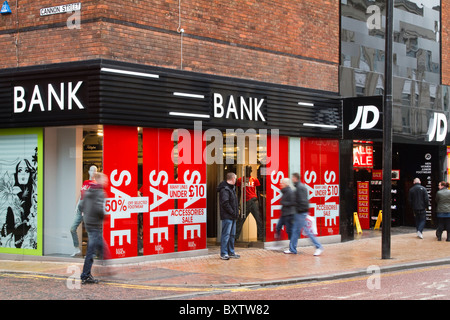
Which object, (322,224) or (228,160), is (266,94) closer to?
(228,160)

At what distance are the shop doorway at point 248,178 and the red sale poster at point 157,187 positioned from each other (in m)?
2.08

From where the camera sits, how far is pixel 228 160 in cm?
1684

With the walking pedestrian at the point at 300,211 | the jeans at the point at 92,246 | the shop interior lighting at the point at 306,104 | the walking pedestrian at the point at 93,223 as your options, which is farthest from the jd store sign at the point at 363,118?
the jeans at the point at 92,246

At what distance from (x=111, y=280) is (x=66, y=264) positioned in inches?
96.0

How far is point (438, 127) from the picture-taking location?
21.7m

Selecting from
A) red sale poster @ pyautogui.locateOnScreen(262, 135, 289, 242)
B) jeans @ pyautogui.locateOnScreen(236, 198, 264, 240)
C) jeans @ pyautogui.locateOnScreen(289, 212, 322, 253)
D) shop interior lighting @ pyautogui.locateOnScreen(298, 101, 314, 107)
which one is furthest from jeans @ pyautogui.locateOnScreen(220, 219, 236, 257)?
shop interior lighting @ pyautogui.locateOnScreen(298, 101, 314, 107)

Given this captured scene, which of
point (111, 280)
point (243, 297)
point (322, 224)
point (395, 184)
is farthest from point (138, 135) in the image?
point (395, 184)

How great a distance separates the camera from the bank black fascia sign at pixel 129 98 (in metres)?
13.1

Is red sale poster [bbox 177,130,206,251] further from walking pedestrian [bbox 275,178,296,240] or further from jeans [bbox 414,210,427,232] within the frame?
jeans [bbox 414,210,427,232]

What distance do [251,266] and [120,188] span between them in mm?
3217

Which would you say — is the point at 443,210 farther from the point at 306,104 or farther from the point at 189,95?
the point at 189,95

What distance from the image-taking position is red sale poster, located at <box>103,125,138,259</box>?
13094mm

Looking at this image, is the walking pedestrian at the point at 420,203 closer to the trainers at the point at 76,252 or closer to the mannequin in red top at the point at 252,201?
the mannequin in red top at the point at 252,201

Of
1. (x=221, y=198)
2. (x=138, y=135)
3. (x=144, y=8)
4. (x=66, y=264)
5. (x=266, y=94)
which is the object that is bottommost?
(x=66, y=264)
